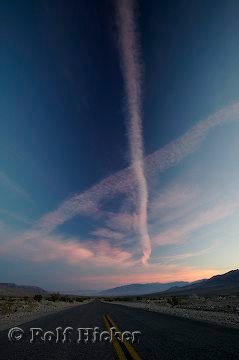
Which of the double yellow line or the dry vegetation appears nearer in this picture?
the double yellow line

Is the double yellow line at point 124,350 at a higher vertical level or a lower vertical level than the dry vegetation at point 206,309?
lower

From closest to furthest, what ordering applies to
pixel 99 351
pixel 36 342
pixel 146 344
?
pixel 99 351 < pixel 146 344 < pixel 36 342

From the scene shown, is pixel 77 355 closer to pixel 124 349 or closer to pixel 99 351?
pixel 99 351

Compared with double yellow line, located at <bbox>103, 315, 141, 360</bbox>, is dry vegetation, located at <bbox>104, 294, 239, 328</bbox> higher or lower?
higher

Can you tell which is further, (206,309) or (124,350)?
(206,309)

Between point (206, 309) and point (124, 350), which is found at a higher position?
point (206, 309)

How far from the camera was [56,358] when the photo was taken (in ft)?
22.3

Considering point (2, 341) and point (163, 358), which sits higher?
point (2, 341)

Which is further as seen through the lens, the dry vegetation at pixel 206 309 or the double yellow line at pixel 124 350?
the dry vegetation at pixel 206 309

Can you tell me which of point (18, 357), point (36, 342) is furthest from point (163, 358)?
point (36, 342)

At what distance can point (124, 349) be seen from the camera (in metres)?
Answer: 7.50

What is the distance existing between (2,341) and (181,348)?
5.34 m

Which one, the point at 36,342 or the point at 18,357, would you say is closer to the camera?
the point at 18,357

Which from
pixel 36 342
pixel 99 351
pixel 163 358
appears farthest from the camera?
pixel 36 342
